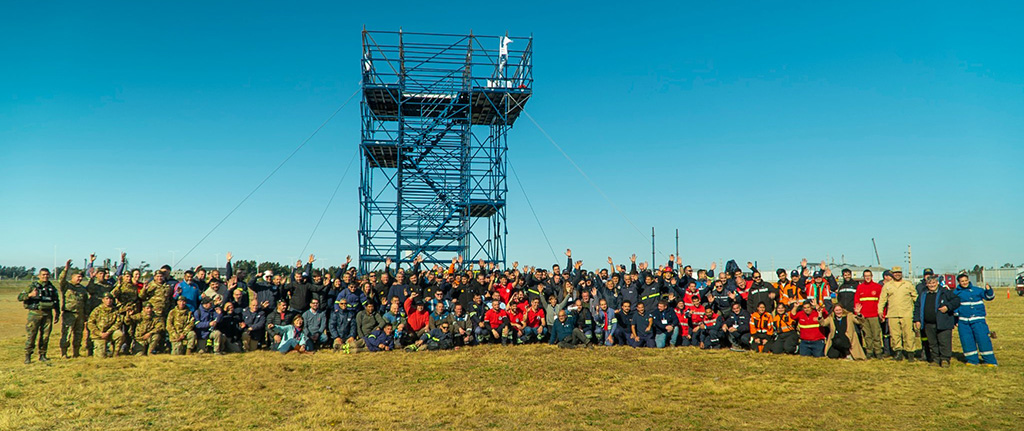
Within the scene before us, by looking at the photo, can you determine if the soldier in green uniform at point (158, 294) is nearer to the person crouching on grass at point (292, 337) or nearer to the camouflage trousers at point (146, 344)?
the camouflage trousers at point (146, 344)

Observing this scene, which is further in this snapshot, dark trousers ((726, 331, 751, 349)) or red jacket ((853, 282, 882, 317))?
dark trousers ((726, 331, 751, 349))

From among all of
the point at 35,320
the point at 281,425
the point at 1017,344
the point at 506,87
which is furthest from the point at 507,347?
the point at 506,87

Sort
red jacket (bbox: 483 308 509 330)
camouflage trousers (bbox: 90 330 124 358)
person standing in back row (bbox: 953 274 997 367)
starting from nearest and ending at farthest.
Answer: person standing in back row (bbox: 953 274 997 367), camouflage trousers (bbox: 90 330 124 358), red jacket (bbox: 483 308 509 330)

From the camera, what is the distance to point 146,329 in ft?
39.6

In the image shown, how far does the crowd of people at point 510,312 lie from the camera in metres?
11.2

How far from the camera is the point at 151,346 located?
1237 centimetres

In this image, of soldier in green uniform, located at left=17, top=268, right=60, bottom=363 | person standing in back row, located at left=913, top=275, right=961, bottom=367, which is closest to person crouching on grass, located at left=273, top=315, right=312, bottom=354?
soldier in green uniform, located at left=17, top=268, right=60, bottom=363

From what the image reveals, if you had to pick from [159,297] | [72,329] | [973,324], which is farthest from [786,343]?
[72,329]

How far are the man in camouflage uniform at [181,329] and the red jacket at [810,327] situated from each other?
1216 cm

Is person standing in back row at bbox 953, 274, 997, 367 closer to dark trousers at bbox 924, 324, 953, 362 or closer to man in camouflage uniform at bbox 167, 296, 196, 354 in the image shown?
dark trousers at bbox 924, 324, 953, 362

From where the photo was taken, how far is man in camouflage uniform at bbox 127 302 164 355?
12031 mm

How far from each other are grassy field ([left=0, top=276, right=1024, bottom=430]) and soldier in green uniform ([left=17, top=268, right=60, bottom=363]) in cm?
55

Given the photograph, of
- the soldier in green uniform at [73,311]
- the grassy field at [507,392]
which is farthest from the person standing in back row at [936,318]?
the soldier in green uniform at [73,311]

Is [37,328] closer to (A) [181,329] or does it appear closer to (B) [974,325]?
(A) [181,329]
